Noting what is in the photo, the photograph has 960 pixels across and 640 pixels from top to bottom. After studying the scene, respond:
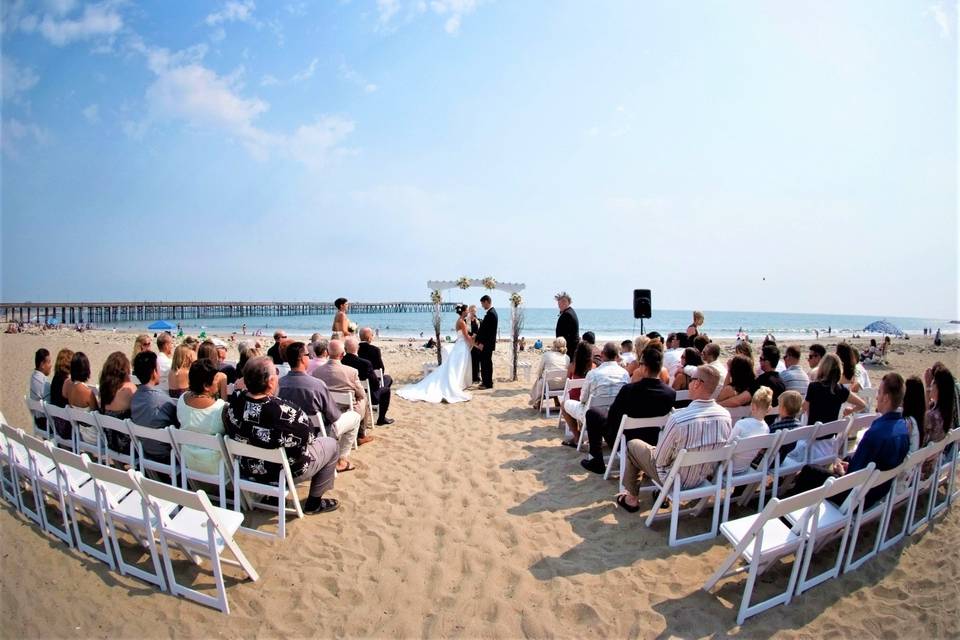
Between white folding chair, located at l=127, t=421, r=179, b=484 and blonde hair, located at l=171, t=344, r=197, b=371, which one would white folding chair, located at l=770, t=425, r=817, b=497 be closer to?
white folding chair, located at l=127, t=421, r=179, b=484

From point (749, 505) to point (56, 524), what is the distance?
18.4 ft

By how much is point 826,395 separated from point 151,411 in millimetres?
5868

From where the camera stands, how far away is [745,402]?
4.73 metres

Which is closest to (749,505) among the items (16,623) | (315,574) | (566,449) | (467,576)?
(566,449)

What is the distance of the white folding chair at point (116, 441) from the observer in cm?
383

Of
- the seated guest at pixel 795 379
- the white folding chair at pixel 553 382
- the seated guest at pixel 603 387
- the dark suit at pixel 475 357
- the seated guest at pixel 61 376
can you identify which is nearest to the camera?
the seated guest at pixel 61 376

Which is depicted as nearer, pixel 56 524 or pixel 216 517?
pixel 216 517

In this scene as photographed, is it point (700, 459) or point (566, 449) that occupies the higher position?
point (700, 459)

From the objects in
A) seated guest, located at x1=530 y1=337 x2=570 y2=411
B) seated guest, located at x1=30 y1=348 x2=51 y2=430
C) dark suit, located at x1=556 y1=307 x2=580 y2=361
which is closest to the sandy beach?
seated guest, located at x1=30 y1=348 x2=51 y2=430

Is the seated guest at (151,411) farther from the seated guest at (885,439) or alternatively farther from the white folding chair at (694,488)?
the seated guest at (885,439)

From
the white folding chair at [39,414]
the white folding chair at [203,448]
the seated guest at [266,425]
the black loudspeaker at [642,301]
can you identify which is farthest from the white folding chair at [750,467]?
the black loudspeaker at [642,301]

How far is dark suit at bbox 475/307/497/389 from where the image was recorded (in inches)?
374

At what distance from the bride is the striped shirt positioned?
5.07 metres

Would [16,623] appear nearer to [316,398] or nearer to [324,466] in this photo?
[324,466]
